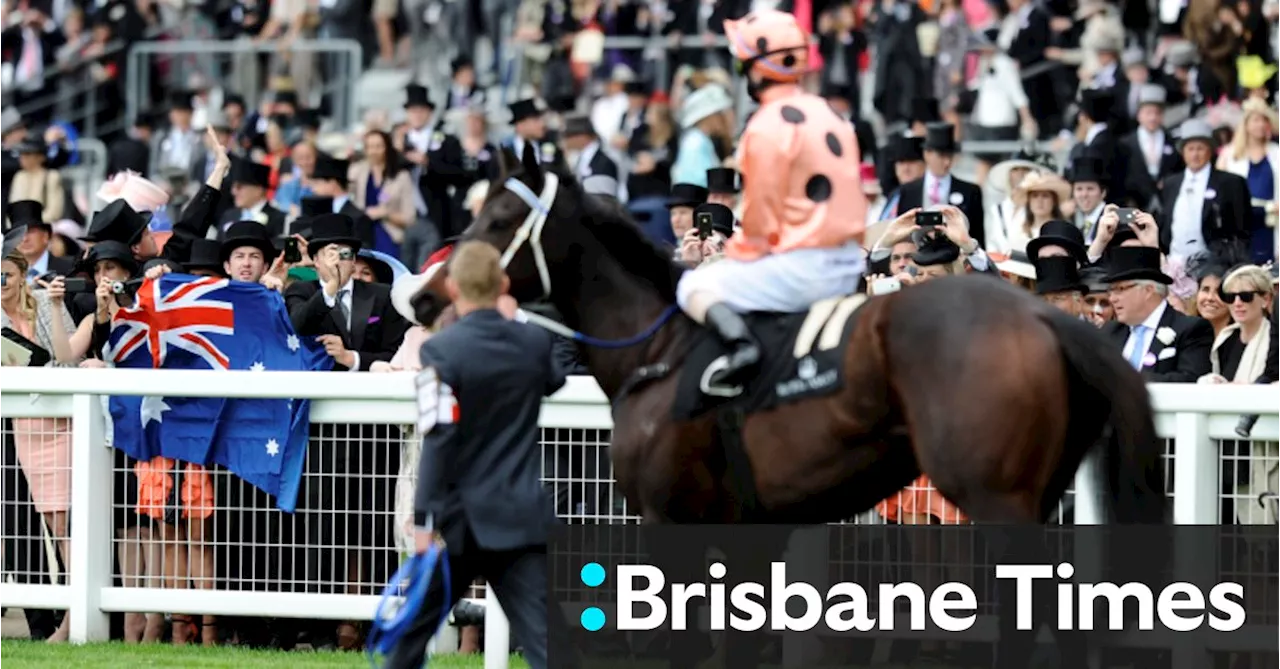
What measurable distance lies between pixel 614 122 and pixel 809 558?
1186 centimetres

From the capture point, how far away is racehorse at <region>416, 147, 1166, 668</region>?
7098 millimetres

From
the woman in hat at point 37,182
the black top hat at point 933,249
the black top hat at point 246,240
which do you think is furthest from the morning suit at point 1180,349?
the woman in hat at point 37,182

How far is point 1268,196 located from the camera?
1485cm

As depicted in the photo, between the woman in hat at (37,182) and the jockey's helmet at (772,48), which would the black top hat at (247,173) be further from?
the jockey's helmet at (772,48)

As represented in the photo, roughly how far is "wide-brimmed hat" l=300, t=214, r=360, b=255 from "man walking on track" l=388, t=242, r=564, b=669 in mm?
4121

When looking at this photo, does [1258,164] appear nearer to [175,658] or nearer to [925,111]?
[925,111]

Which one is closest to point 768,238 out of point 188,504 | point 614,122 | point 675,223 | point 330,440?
point 330,440

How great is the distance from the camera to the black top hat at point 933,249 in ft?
31.5

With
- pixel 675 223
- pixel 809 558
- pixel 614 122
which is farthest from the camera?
pixel 614 122

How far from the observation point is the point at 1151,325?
32.7 ft

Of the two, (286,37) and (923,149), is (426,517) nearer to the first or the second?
(923,149)

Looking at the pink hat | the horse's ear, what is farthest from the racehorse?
the pink hat

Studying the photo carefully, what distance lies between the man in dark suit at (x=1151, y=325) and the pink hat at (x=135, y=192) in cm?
530

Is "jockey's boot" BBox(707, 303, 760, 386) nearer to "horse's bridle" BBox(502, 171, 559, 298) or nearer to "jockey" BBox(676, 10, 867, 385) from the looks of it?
"jockey" BBox(676, 10, 867, 385)
